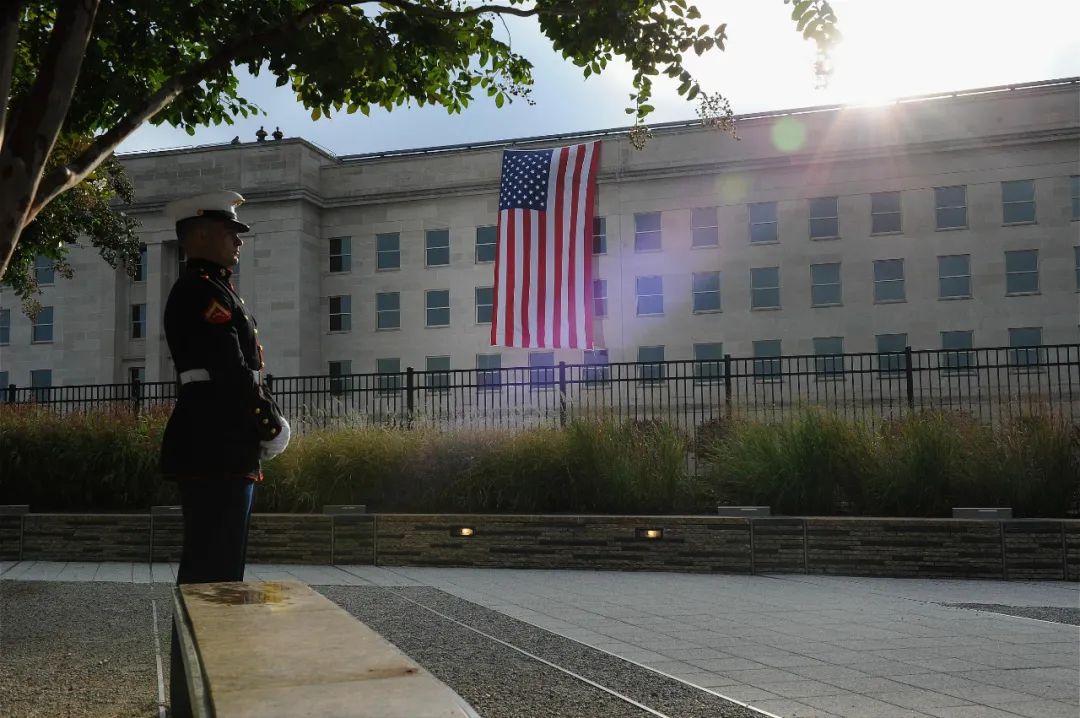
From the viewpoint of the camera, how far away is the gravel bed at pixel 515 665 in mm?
4559

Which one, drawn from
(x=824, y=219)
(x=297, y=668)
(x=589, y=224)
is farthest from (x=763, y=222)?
(x=297, y=668)

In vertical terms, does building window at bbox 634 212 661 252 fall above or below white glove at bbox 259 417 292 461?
Result: above

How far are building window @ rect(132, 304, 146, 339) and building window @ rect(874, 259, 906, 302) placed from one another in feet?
132

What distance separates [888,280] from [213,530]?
47.6 metres

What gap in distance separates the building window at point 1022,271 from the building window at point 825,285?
25.0ft

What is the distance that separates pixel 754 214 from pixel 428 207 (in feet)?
57.8

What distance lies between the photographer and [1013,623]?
6.96 m

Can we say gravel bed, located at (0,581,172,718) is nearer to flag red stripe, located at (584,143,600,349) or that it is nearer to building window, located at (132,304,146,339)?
flag red stripe, located at (584,143,600,349)

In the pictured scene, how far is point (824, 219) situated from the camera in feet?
161

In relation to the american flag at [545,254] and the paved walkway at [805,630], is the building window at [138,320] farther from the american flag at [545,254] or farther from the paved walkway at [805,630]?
the paved walkway at [805,630]

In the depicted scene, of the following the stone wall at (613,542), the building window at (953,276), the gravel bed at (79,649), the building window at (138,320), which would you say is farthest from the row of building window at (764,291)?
the gravel bed at (79,649)

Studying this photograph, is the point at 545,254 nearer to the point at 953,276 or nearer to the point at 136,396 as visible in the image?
the point at 136,396

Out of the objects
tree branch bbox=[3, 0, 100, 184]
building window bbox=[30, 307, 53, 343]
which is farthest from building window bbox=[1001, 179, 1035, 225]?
building window bbox=[30, 307, 53, 343]

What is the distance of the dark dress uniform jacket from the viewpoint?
449cm
